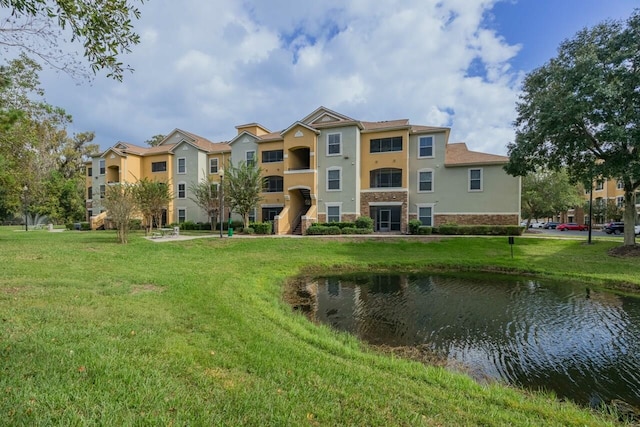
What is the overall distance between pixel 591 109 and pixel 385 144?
13695 millimetres

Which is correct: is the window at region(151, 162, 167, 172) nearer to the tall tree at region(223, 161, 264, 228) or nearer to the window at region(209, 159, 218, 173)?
the window at region(209, 159, 218, 173)

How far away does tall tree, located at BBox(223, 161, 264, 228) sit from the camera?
2566cm

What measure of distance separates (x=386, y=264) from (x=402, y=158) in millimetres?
13183

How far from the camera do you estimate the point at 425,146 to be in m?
26.6

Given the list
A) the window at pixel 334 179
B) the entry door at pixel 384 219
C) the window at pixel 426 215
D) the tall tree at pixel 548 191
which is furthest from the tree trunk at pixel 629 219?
the tall tree at pixel 548 191

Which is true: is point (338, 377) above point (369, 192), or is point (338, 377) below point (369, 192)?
below

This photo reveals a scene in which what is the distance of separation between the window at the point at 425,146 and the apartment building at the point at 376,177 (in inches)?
3.1

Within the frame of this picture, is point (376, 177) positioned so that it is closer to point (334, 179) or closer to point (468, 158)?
point (334, 179)

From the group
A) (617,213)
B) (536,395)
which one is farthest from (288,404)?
(617,213)

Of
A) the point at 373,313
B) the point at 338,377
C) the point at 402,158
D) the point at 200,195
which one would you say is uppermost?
the point at 402,158

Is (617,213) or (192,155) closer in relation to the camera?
(192,155)

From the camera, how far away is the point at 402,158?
2620cm

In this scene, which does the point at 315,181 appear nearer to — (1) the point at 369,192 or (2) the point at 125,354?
(1) the point at 369,192

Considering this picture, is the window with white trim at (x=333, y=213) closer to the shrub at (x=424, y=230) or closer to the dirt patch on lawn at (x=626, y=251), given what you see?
the shrub at (x=424, y=230)
